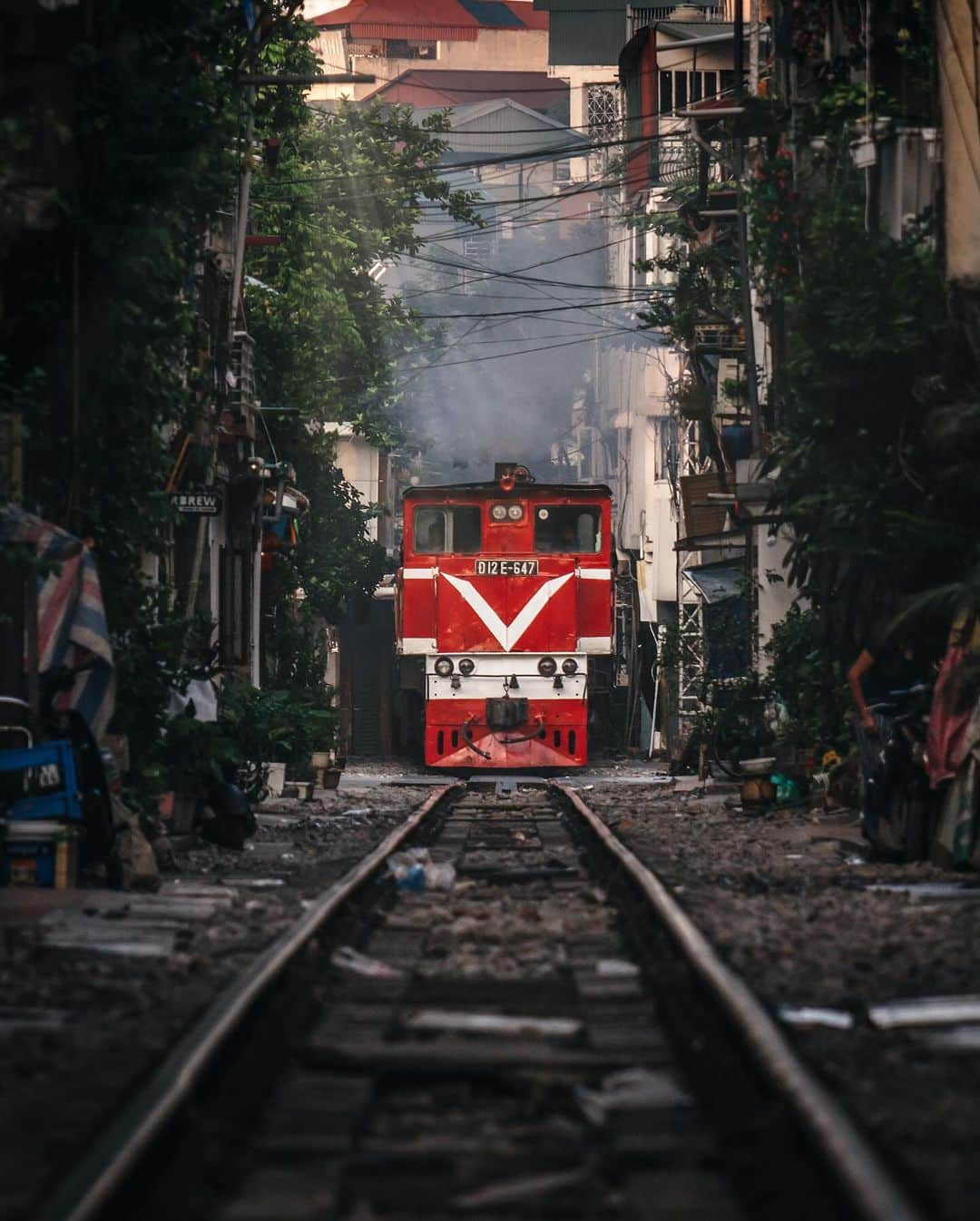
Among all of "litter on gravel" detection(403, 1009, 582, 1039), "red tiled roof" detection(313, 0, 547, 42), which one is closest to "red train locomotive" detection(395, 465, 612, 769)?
"litter on gravel" detection(403, 1009, 582, 1039)

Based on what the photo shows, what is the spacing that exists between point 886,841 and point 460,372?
150 ft

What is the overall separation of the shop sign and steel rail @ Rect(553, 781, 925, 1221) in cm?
820

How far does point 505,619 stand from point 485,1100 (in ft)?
62.4

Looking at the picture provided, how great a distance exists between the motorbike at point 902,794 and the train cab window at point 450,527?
13507 mm

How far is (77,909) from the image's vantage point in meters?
9.02

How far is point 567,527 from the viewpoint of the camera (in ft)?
81.8

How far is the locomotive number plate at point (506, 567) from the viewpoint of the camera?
79.4ft

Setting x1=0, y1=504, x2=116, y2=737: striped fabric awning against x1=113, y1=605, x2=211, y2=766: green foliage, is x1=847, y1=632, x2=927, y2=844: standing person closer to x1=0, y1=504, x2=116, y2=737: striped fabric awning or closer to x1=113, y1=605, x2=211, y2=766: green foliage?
x1=113, y1=605, x2=211, y2=766: green foliage

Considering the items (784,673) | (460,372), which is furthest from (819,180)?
(460,372)

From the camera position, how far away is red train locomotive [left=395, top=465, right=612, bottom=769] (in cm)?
2364

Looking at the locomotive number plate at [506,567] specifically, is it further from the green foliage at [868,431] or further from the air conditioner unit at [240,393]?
the green foliage at [868,431]

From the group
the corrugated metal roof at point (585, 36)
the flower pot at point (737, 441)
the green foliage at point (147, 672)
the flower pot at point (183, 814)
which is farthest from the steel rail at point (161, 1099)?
the corrugated metal roof at point (585, 36)

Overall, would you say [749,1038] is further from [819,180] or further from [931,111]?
[819,180]

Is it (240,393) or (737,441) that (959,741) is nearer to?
(240,393)
